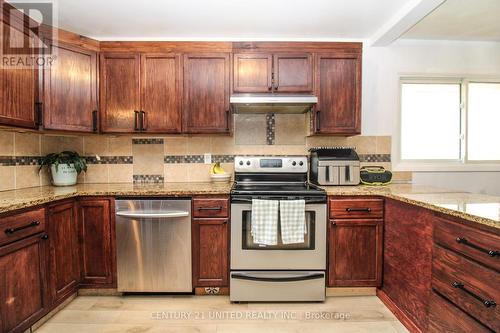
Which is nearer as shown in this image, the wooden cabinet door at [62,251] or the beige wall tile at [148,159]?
the wooden cabinet door at [62,251]

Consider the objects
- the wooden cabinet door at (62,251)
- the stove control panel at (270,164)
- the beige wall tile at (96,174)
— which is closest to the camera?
the wooden cabinet door at (62,251)

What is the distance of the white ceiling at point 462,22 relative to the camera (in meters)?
2.24

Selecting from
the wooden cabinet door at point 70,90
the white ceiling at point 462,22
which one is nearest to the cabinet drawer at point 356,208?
the white ceiling at point 462,22

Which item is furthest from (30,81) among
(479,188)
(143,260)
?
(479,188)

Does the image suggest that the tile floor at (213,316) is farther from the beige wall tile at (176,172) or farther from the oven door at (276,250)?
the beige wall tile at (176,172)

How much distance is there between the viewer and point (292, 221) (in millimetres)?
2117

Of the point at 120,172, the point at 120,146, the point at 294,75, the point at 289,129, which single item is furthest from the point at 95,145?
the point at 294,75

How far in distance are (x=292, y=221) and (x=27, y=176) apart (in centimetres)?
237

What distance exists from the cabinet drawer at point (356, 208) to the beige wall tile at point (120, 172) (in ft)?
6.71

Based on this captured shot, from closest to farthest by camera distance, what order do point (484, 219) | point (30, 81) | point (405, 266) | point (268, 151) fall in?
point (484, 219)
point (405, 266)
point (30, 81)
point (268, 151)

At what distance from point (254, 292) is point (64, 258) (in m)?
1.49

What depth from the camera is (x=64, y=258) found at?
2055 millimetres

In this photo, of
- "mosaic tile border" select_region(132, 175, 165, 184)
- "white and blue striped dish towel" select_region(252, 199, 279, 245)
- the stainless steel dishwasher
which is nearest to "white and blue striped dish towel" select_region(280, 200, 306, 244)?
"white and blue striped dish towel" select_region(252, 199, 279, 245)

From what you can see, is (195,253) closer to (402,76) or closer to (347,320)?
(347,320)
